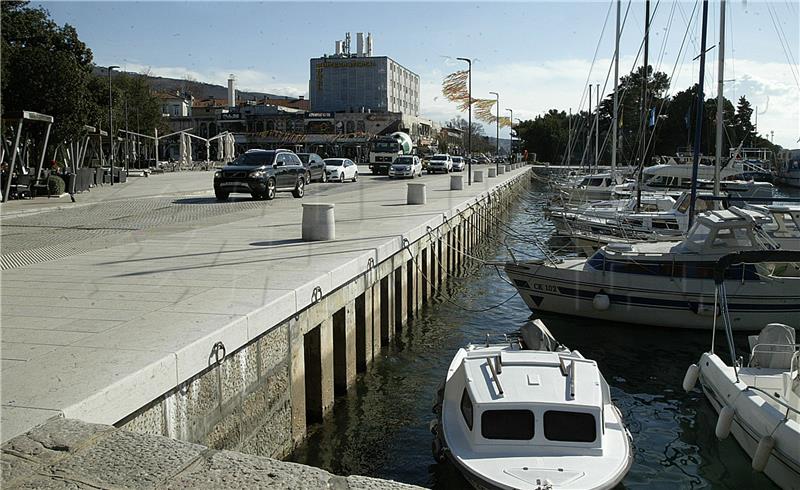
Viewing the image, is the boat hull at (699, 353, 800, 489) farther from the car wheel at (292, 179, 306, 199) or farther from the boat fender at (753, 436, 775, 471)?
the car wheel at (292, 179, 306, 199)

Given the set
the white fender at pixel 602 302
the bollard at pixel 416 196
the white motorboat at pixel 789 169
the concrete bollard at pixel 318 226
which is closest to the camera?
the concrete bollard at pixel 318 226

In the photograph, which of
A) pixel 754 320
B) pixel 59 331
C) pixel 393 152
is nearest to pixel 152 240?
pixel 59 331

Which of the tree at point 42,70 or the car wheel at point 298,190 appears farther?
the tree at point 42,70

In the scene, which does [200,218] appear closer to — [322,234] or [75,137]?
[322,234]

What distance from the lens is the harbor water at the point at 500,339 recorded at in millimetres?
9719

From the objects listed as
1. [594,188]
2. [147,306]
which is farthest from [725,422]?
[594,188]

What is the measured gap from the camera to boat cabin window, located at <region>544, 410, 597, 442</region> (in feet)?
26.8

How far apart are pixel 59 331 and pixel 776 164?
103 meters

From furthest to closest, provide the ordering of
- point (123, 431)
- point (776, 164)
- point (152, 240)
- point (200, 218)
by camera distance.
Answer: point (776, 164) < point (200, 218) < point (152, 240) < point (123, 431)

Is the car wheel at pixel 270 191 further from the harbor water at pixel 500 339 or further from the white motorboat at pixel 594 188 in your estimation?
the white motorboat at pixel 594 188

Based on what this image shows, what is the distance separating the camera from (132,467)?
4918 mm

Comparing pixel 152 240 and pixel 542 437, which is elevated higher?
pixel 152 240

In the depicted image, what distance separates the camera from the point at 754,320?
15.8m

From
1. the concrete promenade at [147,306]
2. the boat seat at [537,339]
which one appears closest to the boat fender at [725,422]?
the boat seat at [537,339]
